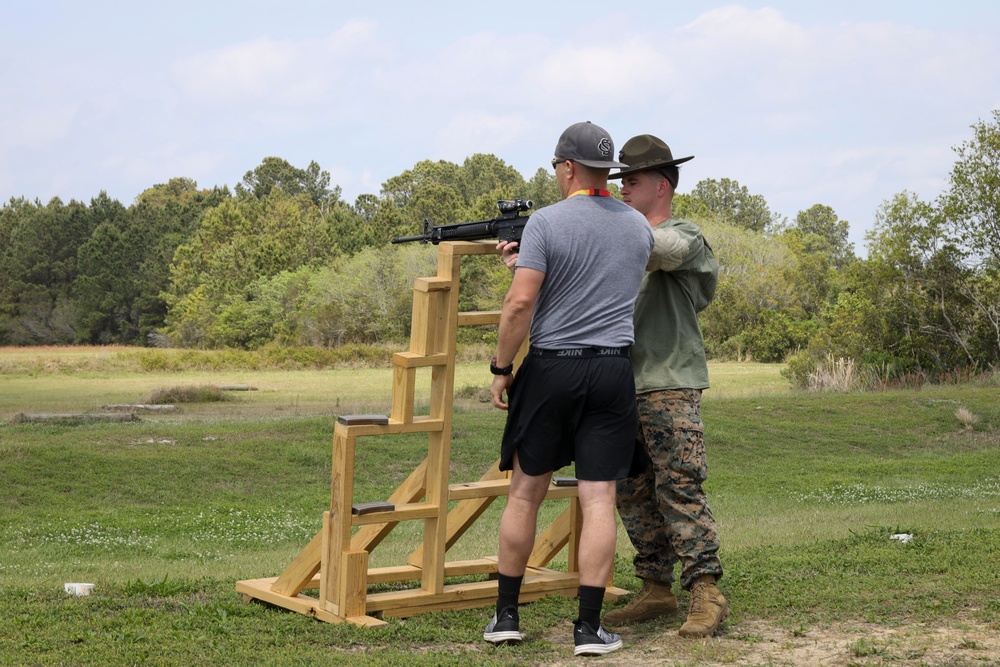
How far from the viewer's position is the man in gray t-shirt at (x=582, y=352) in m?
5.39

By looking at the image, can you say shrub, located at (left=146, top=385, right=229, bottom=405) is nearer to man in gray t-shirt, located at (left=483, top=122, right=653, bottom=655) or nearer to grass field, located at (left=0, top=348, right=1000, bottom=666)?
grass field, located at (left=0, top=348, right=1000, bottom=666)

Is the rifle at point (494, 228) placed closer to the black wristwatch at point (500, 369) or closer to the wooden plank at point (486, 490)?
the black wristwatch at point (500, 369)

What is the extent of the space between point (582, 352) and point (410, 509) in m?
1.44

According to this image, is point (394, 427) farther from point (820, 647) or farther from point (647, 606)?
point (820, 647)

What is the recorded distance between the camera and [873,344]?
33656 mm

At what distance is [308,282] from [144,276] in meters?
15.6

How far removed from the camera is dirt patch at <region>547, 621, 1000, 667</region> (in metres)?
5.04

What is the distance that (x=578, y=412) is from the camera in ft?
17.8

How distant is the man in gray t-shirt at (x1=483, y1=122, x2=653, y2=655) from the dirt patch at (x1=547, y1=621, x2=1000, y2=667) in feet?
0.89

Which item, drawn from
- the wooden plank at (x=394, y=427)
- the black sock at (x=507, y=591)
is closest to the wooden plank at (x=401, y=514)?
the wooden plank at (x=394, y=427)

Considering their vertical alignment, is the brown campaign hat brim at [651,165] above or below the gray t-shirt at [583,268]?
above

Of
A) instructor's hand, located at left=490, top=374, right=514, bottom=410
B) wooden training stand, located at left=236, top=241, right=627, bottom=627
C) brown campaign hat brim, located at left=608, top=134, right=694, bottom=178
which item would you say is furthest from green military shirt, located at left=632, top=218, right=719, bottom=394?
wooden training stand, located at left=236, top=241, right=627, bottom=627

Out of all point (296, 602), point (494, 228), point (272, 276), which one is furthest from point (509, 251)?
point (272, 276)

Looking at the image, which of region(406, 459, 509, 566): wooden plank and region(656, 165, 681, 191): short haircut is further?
region(406, 459, 509, 566): wooden plank
